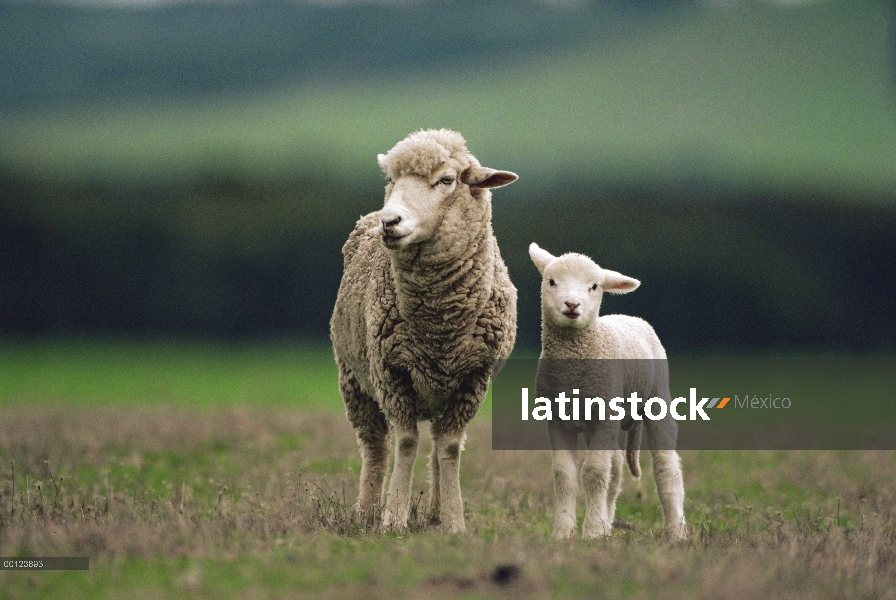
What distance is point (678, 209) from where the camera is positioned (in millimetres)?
29297

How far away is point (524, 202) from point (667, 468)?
21741mm

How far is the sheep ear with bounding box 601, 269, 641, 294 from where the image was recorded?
7259 millimetres

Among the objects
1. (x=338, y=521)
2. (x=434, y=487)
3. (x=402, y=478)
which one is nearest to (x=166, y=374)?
(x=434, y=487)

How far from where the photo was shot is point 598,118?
69.2m

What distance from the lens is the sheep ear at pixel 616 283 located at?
7.26 metres

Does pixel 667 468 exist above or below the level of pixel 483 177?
below

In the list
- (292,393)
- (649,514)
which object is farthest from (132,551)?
(292,393)

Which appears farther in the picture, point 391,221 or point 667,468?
point 667,468

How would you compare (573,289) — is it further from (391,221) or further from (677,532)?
(677,532)

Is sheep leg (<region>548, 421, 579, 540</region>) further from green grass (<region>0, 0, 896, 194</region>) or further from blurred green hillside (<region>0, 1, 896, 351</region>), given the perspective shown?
green grass (<region>0, 0, 896, 194</region>)

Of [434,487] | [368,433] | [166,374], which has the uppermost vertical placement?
[166,374]

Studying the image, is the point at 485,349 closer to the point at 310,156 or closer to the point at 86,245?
the point at 86,245

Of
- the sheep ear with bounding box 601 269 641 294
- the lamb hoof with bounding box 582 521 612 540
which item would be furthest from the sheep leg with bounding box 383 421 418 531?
the sheep ear with bounding box 601 269 641 294

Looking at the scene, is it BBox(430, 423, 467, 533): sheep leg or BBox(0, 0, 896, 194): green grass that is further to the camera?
BBox(0, 0, 896, 194): green grass
